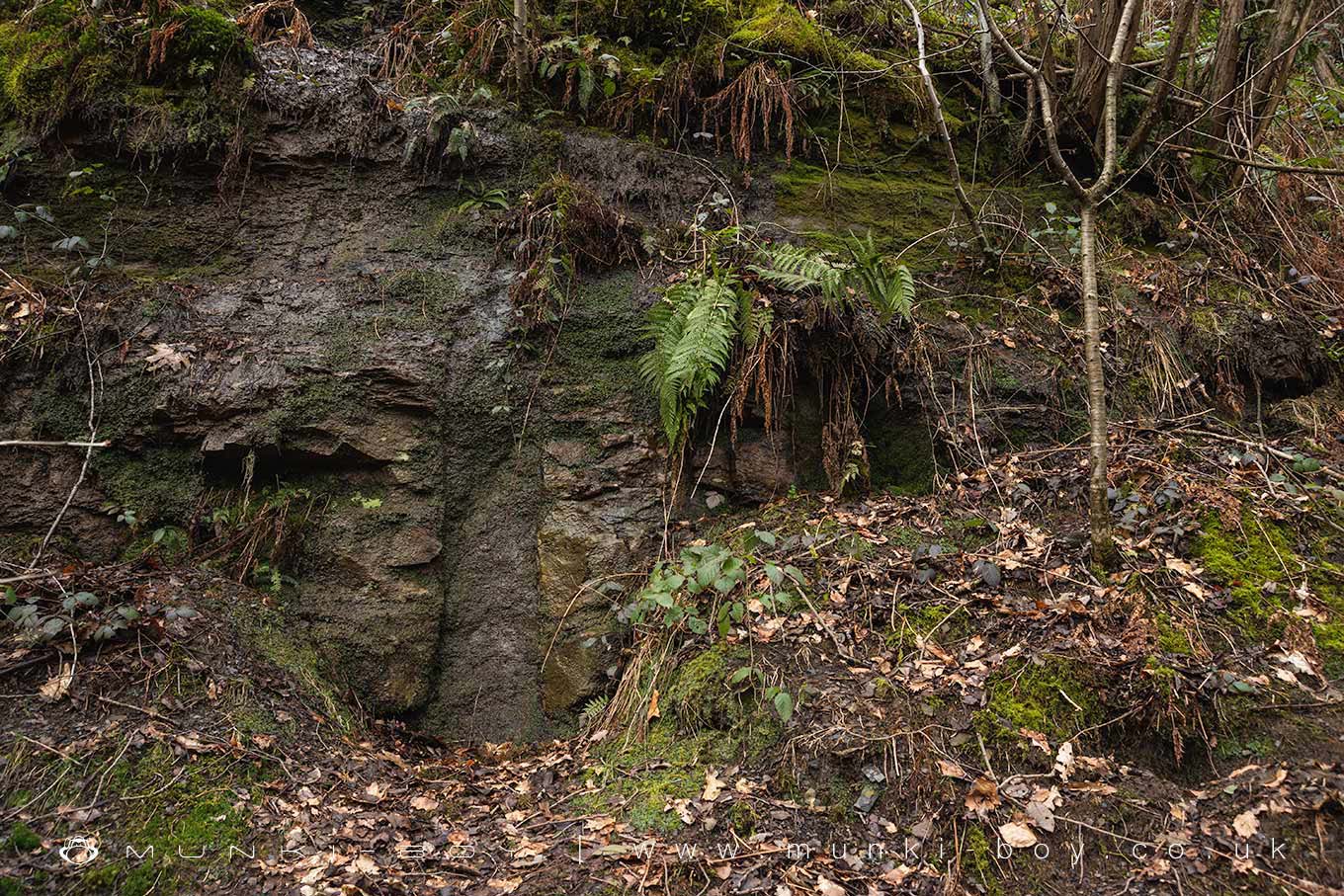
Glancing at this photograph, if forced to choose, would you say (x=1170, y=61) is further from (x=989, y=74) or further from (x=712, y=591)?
(x=712, y=591)

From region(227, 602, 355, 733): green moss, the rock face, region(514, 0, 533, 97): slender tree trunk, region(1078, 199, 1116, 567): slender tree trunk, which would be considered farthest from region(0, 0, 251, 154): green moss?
region(1078, 199, 1116, 567): slender tree trunk

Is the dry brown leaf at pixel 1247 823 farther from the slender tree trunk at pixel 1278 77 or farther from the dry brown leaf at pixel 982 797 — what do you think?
the slender tree trunk at pixel 1278 77

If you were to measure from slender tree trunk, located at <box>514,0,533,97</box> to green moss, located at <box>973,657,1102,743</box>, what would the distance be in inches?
217

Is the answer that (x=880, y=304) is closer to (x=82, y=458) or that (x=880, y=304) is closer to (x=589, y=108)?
(x=589, y=108)

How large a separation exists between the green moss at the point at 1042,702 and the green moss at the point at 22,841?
3891 millimetres

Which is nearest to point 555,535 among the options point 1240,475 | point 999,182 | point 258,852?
point 258,852

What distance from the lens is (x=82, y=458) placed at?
4367 millimetres

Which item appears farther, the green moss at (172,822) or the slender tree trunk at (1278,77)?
the slender tree trunk at (1278,77)

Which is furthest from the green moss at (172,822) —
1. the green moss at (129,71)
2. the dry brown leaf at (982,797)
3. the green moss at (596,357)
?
the green moss at (129,71)

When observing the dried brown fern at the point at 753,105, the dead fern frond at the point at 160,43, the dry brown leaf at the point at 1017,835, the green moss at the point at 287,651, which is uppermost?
the dried brown fern at the point at 753,105

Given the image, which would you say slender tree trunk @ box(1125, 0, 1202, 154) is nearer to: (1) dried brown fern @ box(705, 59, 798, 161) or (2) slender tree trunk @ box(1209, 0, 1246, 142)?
(2) slender tree trunk @ box(1209, 0, 1246, 142)

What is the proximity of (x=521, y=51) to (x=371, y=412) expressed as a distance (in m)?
3.20

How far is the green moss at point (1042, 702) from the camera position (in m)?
3.19

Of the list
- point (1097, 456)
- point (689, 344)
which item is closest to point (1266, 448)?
point (1097, 456)
